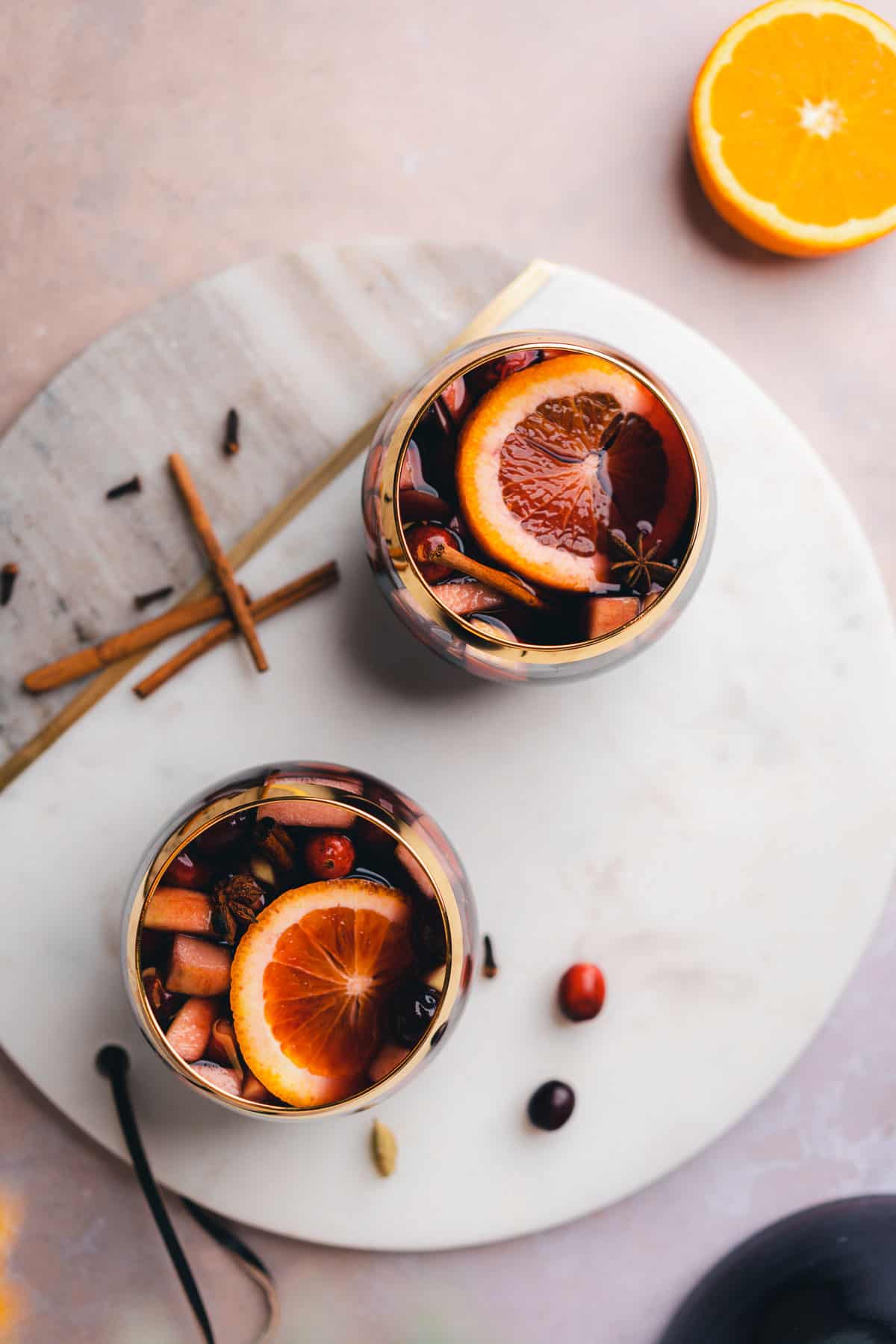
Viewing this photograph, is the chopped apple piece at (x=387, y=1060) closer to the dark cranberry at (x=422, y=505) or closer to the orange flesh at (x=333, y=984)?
the orange flesh at (x=333, y=984)

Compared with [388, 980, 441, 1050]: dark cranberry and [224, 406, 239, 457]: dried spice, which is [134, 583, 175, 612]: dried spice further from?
[388, 980, 441, 1050]: dark cranberry

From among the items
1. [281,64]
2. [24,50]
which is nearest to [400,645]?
[281,64]

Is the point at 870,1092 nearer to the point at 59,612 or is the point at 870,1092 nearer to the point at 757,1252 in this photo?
the point at 757,1252

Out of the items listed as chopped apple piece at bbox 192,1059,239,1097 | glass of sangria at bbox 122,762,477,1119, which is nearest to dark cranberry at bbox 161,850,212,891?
glass of sangria at bbox 122,762,477,1119

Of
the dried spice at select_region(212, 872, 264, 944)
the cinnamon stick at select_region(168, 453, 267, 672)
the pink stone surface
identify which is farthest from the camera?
the pink stone surface

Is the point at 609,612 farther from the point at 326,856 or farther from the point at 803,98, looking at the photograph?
the point at 803,98
